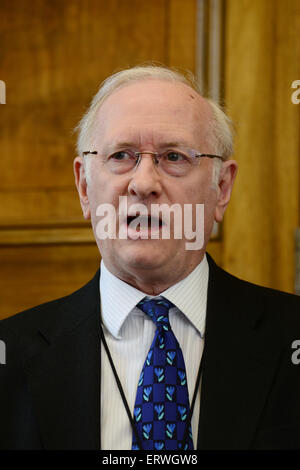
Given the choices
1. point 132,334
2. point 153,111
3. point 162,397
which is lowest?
point 162,397

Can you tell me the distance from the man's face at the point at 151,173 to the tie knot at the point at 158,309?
5cm

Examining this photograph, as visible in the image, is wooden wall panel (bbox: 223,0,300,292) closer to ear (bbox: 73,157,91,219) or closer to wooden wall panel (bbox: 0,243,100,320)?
wooden wall panel (bbox: 0,243,100,320)

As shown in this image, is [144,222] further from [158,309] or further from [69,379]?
[69,379]

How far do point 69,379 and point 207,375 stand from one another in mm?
274

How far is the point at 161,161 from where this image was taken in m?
1.46

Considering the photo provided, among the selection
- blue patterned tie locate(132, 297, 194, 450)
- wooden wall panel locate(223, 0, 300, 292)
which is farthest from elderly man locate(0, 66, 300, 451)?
wooden wall panel locate(223, 0, 300, 292)

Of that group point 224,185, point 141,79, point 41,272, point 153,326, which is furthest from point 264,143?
point 153,326

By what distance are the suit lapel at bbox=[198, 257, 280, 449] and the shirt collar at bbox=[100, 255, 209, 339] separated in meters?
0.02

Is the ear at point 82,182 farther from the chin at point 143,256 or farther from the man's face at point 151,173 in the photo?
the chin at point 143,256

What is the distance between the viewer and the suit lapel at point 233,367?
130cm

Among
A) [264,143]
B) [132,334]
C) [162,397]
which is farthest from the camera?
→ [264,143]

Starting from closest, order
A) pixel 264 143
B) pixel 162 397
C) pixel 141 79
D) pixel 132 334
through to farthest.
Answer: pixel 162 397 < pixel 132 334 < pixel 141 79 < pixel 264 143

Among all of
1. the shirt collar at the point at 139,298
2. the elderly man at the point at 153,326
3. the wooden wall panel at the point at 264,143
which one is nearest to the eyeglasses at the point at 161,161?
the elderly man at the point at 153,326

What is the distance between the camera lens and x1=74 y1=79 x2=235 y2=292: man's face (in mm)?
1412
